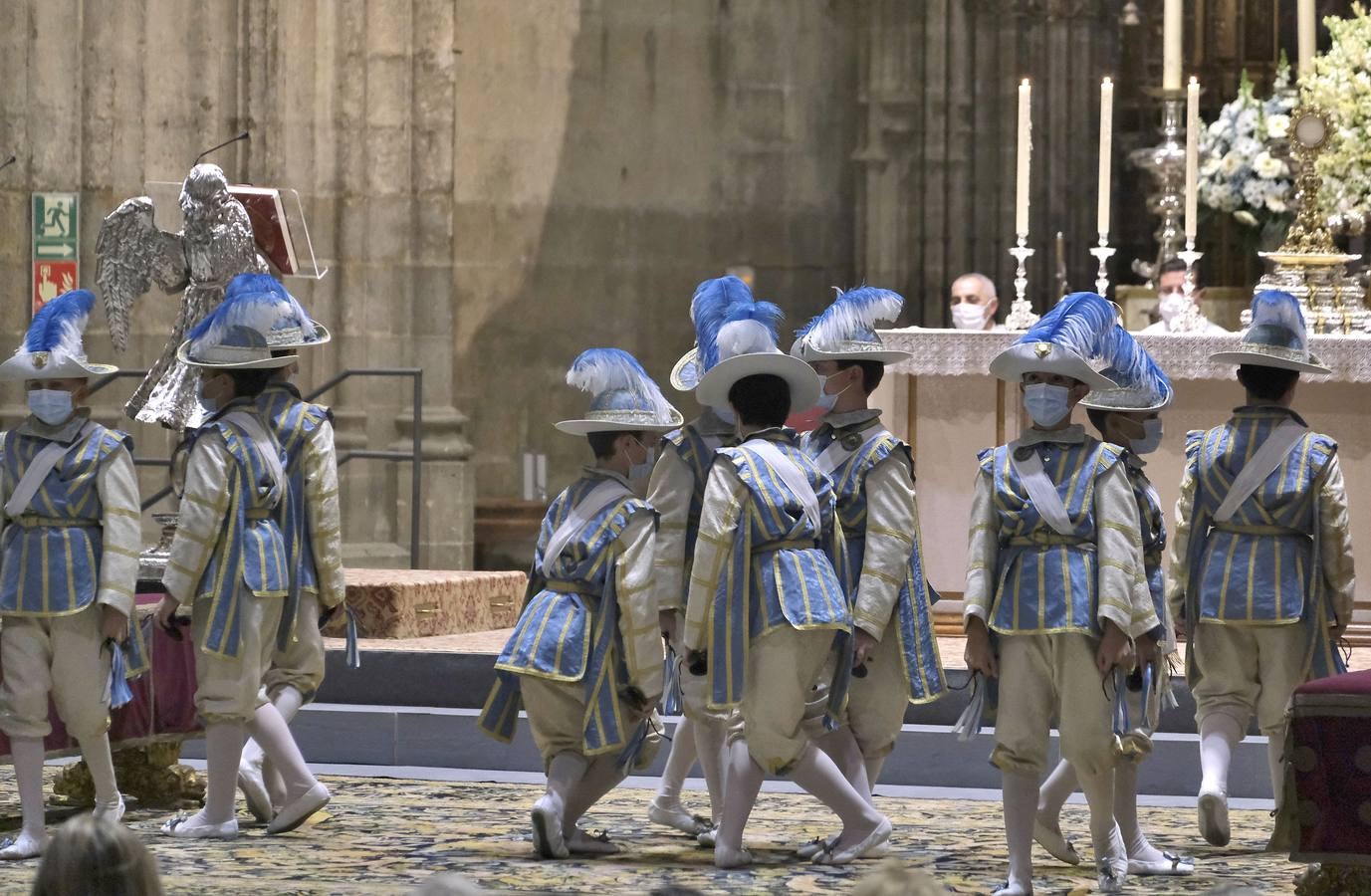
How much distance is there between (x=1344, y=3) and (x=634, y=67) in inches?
146

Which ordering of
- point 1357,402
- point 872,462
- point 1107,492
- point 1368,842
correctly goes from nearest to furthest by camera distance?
point 1368,842
point 1107,492
point 872,462
point 1357,402

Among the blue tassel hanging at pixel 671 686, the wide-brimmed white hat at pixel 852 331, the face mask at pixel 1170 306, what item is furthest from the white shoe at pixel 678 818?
the face mask at pixel 1170 306

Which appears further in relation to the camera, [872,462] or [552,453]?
[552,453]

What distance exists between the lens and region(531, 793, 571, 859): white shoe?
6477 mm

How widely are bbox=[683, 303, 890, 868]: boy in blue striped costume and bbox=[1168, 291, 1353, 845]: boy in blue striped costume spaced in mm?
1071

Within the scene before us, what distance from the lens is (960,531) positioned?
928 centimetres

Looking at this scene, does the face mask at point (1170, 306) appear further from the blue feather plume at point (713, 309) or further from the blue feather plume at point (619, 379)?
the blue feather plume at point (619, 379)

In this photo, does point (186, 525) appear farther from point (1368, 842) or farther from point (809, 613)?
point (1368, 842)

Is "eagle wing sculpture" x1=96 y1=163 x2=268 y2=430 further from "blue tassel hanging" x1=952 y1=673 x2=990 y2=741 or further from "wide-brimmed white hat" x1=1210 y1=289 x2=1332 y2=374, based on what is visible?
"wide-brimmed white hat" x1=1210 y1=289 x2=1332 y2=374

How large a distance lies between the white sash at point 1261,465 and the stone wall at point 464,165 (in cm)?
615

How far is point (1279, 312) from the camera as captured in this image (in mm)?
6809

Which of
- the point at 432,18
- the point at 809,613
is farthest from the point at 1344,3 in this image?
the point at 809,613

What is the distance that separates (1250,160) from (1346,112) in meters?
0.84

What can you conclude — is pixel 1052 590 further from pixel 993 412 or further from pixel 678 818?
pixel 993 412
